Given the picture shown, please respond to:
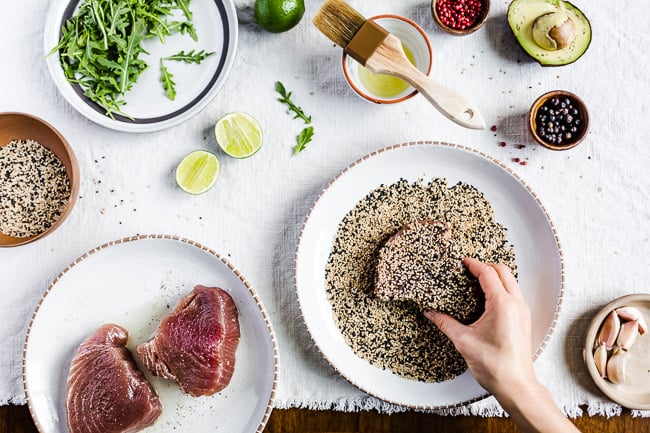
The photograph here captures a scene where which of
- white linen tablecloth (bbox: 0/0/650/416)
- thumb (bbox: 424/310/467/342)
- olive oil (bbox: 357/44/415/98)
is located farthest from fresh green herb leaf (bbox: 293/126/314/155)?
thumb (bbox: 424/310/467/342)

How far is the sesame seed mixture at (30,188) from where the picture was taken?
6.77 ft

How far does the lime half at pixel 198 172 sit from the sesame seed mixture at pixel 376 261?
0.47 meters

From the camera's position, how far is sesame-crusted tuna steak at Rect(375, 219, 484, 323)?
6.40 ft

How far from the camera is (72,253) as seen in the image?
2.12 m

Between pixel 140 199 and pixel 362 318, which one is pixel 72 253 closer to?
pixel 140 199

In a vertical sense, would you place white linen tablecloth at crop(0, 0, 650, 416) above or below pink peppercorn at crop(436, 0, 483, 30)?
below

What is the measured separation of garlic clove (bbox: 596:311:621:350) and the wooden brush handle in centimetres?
83

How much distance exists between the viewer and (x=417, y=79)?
191 centimetres

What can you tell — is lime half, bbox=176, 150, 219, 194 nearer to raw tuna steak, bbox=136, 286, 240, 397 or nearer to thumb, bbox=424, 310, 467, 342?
raw tuna steak, bbox=136, 286, 240, 397

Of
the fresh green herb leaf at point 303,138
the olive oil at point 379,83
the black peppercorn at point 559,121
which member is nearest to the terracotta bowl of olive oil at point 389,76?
the olive oil at point 379,83

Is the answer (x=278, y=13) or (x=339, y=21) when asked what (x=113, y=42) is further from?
(x=339, y=21)

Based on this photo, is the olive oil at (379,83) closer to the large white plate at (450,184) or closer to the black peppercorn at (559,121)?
the large white plate at (450,184)

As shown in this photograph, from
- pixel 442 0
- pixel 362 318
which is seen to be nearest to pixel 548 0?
pixel 442 0

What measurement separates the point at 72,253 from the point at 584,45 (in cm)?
186
